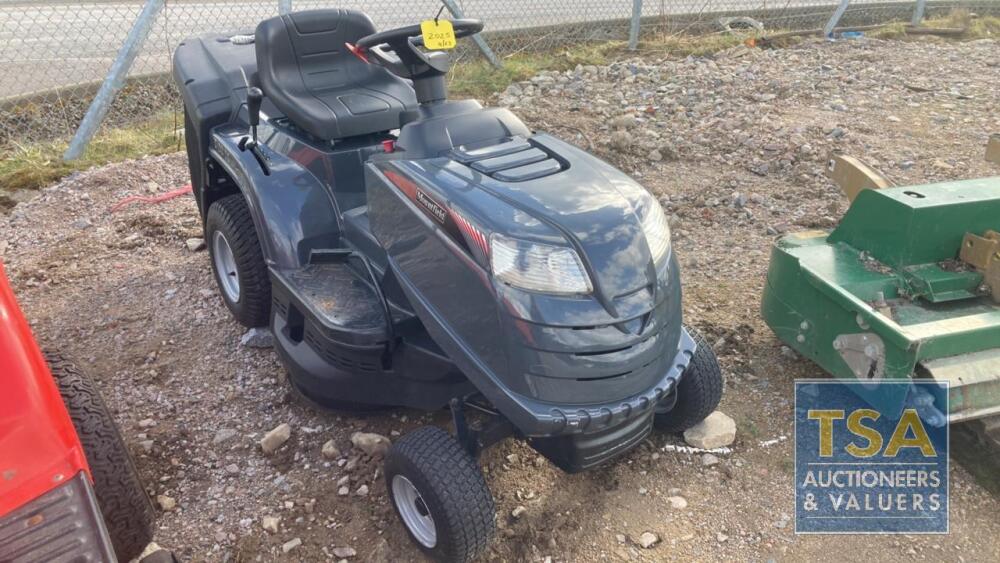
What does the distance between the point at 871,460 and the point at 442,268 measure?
1655 millimetres

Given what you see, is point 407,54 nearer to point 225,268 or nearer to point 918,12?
point 225,268

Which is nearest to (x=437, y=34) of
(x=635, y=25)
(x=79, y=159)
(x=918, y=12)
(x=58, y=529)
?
(x=58, y=529)

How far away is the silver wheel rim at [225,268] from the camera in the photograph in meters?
3.24

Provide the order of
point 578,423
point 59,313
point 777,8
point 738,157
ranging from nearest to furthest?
point 578,423
point 59,313
point 738,157
point 777,8

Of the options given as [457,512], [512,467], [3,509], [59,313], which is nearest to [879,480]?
[512,467]

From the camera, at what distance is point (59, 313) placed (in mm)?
3395

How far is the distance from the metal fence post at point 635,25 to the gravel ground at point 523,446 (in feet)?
5.68

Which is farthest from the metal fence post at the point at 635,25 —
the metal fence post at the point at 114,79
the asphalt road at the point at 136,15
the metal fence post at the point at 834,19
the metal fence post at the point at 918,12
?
the metal fence post at the point at 114,79

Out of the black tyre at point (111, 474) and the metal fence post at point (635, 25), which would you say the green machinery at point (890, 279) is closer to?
the black tyre at point (111, 474)

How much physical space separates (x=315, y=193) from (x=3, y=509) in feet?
5.66

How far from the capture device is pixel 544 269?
184 centimetres

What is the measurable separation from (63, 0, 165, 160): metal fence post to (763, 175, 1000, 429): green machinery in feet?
14.0

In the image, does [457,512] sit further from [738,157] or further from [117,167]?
[117,167]

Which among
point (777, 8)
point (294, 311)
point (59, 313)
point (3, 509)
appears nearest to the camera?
point (3, 509)
